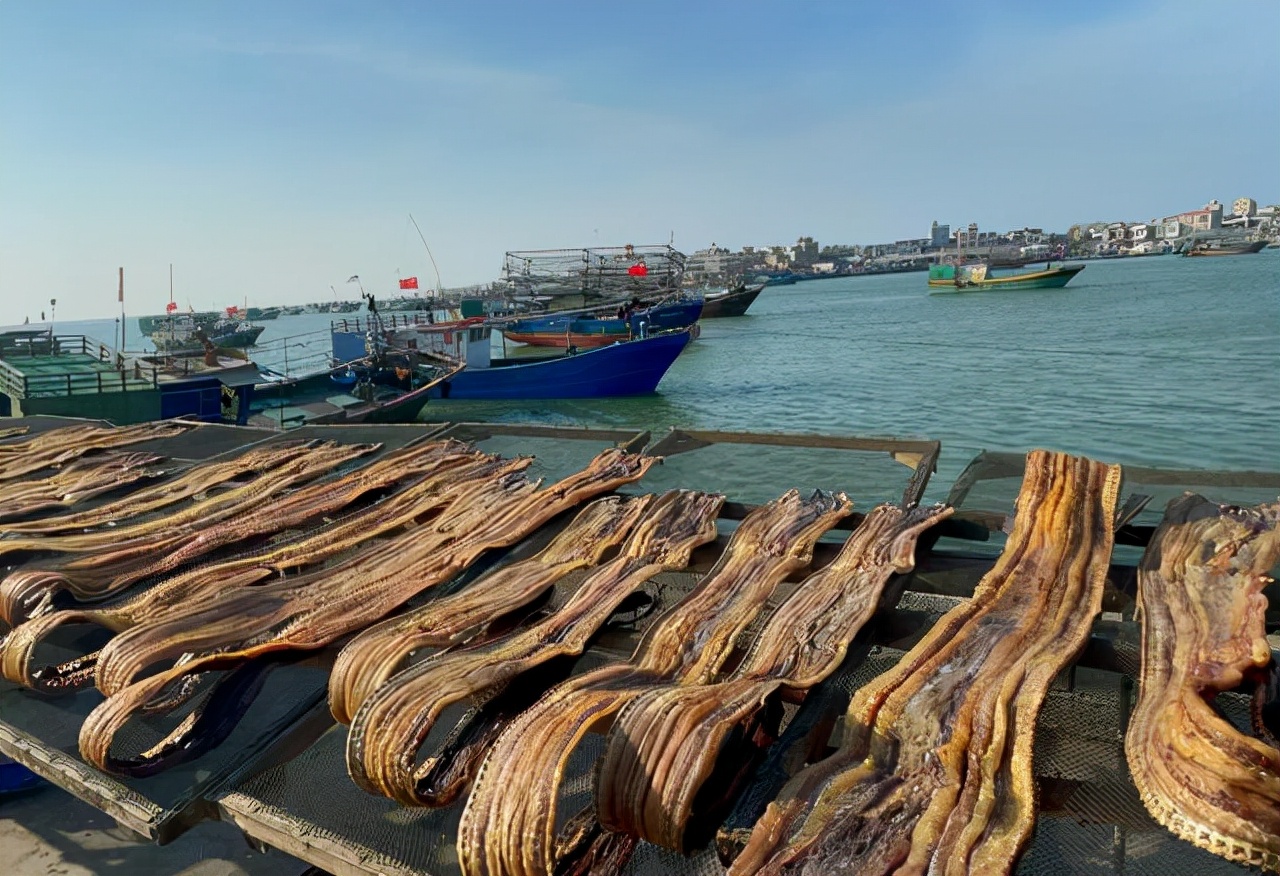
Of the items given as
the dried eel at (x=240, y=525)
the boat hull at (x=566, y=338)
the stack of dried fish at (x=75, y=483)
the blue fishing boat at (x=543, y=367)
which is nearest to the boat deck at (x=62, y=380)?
the stack of dried fish at (x=75, y=483)

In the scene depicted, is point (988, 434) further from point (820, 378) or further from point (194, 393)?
point (194, 393)

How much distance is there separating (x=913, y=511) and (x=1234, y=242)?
226067 mm

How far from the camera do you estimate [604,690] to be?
10.7ft

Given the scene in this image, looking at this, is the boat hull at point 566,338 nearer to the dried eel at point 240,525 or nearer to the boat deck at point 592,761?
the dried eel at point 240,525

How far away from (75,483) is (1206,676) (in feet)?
30.5

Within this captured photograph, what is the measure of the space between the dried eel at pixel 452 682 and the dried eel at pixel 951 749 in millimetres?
1339

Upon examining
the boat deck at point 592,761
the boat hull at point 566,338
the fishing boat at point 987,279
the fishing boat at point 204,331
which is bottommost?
the boat deck at point 592,761

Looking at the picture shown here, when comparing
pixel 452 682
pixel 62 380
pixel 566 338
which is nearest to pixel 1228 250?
pixel 566 338

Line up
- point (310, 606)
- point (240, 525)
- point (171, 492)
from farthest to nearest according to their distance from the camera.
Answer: point (171, 492)
point (240, 525)
point (310, 606)

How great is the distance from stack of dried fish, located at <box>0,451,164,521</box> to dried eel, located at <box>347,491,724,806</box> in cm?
542

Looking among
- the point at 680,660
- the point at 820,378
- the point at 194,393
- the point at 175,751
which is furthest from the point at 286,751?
the point at 820,378

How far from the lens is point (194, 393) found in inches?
808

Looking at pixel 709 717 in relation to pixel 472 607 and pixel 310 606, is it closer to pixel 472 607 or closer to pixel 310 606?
pixel 472 607

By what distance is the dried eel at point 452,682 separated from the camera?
123 inches
